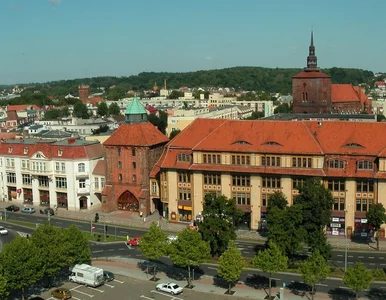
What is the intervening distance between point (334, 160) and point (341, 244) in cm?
1184

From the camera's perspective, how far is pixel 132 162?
94.2 metres

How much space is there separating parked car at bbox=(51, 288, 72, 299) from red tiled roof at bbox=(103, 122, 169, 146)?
3840 cm

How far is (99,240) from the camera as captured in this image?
79938 millimetres

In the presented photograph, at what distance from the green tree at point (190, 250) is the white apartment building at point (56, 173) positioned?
42933 mm

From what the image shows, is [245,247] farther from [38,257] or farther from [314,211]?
[38,257]

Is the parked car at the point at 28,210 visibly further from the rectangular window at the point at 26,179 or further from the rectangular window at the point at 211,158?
the rectangular window at the point at 211,158

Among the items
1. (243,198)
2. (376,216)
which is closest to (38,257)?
(243,198)

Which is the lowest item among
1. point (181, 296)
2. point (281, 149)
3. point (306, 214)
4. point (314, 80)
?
point (181, 296)

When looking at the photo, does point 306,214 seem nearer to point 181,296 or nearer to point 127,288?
point 181,296

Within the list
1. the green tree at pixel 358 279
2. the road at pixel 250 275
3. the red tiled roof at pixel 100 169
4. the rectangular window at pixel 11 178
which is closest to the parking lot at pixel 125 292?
the road at pixel 250 275

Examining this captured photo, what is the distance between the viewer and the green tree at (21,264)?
53.9 m

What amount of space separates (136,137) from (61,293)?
1599 inches

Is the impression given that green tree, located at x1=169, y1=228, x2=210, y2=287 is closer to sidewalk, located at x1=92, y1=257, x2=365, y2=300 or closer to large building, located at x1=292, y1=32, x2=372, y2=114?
sidewalk, located at x1=92, y1=257, x2=365, y2=300

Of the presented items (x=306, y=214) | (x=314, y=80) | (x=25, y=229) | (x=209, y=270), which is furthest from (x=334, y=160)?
(x=314, y=80)
